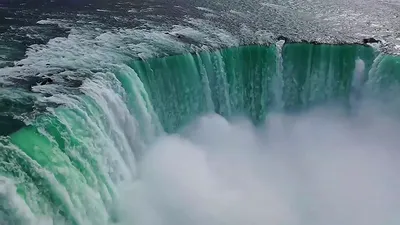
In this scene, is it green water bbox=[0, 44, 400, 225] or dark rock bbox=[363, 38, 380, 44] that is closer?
green water bbox=[0, 44, 400, 225]

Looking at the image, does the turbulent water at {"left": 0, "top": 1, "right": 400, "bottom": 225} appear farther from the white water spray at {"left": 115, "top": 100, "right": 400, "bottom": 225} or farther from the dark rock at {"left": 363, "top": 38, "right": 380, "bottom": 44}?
the dark rock at {"left": 363, "top": 38, "right": 380, "bottom": 44}

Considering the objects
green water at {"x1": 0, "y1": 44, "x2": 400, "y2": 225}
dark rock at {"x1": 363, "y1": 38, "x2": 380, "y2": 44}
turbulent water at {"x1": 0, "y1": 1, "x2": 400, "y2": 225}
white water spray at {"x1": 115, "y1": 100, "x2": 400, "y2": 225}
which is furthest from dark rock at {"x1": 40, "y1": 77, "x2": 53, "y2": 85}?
dark rock at {"x1": 363, "y1": 38, "x2": 380, "y2": 44}

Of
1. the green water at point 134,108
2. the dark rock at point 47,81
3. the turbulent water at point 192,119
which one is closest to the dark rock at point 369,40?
the turbulent water at point 192,119

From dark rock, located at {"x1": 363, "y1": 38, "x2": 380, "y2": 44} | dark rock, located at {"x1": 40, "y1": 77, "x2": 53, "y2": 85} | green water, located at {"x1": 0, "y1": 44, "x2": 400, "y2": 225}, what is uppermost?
dark rock, located at {"x1": 40, "y1": 77, "x2": 53, "y2": 85}

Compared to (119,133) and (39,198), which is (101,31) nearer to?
(119,133)

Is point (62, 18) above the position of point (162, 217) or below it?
above

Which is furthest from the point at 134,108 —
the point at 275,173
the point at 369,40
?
the point at 369,40

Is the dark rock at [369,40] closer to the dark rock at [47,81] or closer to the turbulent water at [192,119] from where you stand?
the turbulent water at [192,119]

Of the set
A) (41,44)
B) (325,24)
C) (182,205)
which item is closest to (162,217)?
(182,205)
